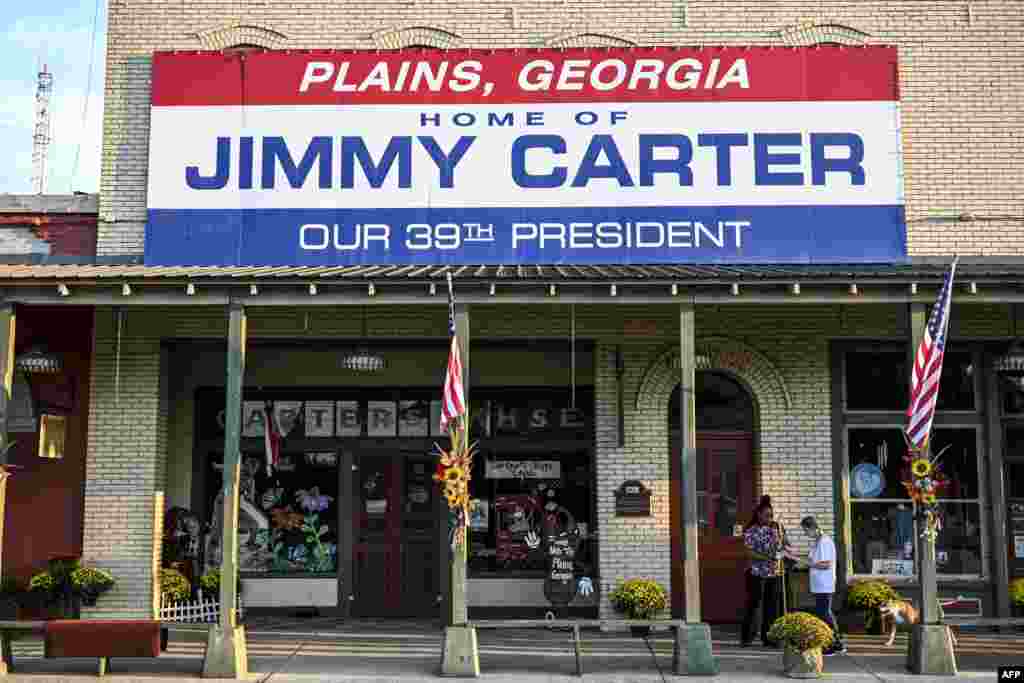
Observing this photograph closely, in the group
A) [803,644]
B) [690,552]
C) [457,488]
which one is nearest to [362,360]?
[457,488]

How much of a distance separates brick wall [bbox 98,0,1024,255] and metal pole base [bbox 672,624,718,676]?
6660 millimetres

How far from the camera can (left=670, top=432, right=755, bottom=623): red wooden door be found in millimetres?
14938

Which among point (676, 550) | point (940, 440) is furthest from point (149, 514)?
point (940, 440)

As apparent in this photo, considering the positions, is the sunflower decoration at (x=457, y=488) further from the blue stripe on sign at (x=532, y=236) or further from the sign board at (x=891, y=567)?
the sign board at (x=891, y=567)

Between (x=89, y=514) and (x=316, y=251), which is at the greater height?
(x=316, y=251)

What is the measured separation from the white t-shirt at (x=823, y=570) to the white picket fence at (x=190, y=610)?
7.18 meters

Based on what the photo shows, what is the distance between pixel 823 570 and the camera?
13109mm

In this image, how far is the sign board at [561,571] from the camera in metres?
15.1

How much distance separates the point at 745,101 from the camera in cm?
1516

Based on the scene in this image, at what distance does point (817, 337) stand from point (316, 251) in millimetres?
6569

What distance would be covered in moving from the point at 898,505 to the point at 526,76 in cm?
743

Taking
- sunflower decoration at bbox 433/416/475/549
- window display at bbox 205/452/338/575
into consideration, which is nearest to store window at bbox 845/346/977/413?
sunflower decoration at bbox 433/416/475/549

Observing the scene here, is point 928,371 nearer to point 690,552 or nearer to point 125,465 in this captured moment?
point 690,552

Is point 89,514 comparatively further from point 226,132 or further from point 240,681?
point 226,132
